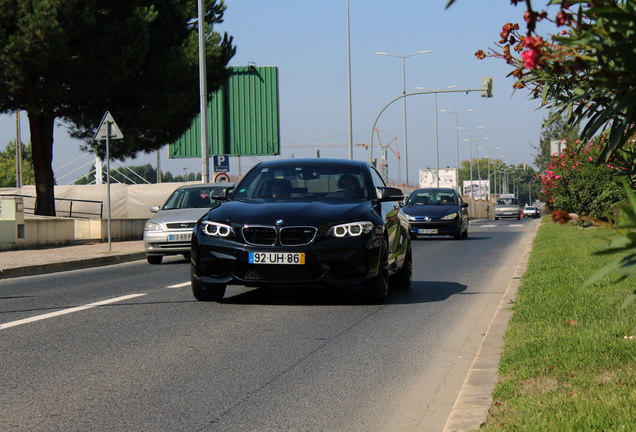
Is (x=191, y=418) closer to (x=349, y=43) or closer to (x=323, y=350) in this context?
(x=323, y=350)

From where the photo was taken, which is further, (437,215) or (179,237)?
(437,215)

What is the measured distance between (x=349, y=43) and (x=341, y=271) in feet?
119

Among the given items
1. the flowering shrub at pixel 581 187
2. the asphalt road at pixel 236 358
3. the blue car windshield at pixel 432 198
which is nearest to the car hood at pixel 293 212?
the asphalt road at pixel 236 358

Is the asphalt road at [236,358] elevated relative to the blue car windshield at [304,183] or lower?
lower

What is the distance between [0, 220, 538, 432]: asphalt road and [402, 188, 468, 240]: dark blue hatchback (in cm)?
1481

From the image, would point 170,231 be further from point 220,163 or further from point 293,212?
point 220,163

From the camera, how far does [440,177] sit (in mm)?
102125

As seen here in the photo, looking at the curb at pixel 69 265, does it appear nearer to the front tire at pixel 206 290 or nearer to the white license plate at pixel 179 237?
the white license plate at pixel 179 237

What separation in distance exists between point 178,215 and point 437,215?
1103 centimetres

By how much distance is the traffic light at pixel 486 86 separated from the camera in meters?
44.6

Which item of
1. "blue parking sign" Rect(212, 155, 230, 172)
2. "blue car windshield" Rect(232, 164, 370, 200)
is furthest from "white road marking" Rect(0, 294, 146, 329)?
"blue parking sign" Rect(212, 155, 230, 172)

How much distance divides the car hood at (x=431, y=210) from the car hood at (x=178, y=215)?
10.4m

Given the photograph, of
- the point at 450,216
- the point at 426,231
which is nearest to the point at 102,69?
the point at 426,231

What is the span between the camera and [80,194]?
40.3 metres
